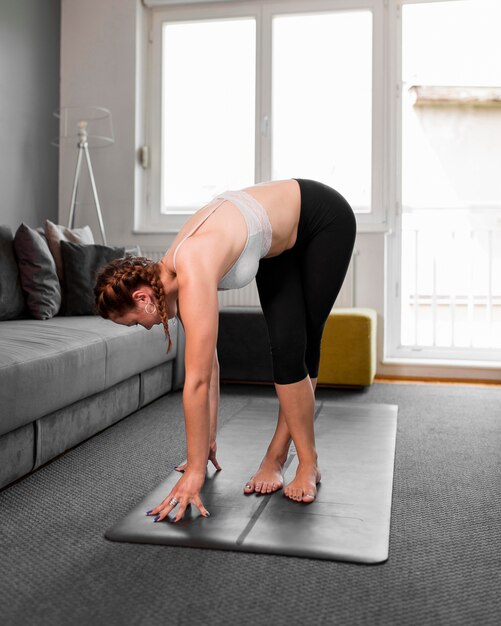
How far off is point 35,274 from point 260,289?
150 cm

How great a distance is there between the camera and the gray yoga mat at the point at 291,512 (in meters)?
1.46

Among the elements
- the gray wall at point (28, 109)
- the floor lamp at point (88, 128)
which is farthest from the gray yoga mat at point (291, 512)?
the floor lamp at point (88, 128)

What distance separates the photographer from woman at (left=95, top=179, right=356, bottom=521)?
142 cm

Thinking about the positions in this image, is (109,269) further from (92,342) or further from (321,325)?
(92,342)

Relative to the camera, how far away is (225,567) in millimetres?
1379

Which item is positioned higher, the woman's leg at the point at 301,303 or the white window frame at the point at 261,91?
the white window frame at the point at 261,91

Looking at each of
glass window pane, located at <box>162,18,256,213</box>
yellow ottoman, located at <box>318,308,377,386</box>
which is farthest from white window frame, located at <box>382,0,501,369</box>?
glass window pane, located at <box>162,18,256,213</box>

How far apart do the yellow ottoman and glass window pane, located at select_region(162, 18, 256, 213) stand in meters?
1.41

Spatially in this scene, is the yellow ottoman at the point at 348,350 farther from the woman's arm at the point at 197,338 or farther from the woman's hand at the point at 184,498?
the woman's arm at the point at 197,338

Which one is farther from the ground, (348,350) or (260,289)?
(260,289)

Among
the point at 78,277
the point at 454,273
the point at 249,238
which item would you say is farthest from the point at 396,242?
the point at 249,238

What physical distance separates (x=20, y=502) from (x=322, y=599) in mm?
954

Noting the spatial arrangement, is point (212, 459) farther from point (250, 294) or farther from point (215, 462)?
point (250, 294)

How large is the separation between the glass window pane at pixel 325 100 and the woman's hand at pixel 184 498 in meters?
3.00
